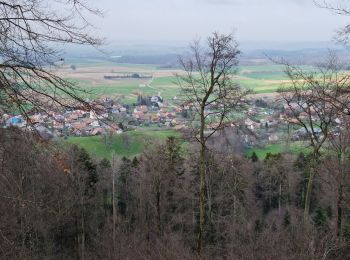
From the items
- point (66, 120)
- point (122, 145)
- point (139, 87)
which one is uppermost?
point (66, 120)

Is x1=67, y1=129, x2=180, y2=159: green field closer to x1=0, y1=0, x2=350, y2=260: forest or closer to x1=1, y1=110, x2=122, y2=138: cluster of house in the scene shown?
x1=0, y1=0, x2=350, y2=260: forest

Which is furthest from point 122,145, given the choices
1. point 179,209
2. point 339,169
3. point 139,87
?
point 339,169

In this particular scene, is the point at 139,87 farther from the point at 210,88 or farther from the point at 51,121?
the point at 51,121

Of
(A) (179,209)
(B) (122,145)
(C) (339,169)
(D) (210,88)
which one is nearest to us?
(D) (210,88)

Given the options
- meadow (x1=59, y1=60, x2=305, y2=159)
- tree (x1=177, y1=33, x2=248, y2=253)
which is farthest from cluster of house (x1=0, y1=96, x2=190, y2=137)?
tree (x1=177, y1=33, x2=248, y2=253)

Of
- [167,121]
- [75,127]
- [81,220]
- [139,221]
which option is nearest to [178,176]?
[139,221]

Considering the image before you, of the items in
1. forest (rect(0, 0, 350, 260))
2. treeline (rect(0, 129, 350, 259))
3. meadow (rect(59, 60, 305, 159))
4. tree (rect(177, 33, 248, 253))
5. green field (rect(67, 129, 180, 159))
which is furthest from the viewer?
green field (rect(67, 129, 180, 159))

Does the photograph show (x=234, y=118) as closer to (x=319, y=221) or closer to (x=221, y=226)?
(x=221, y=226)
